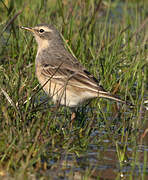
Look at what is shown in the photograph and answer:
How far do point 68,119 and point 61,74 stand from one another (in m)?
0.65

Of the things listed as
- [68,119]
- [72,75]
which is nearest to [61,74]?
[72,75]

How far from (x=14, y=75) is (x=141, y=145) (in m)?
1.97

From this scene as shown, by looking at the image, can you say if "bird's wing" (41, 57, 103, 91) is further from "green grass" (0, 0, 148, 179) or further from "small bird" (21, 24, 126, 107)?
"green grass" (0, 0, 148, 179)

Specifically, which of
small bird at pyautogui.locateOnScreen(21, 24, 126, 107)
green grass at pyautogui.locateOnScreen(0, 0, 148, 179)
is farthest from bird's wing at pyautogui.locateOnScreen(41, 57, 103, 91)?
green grass at pyautogui.locateOnScreen(0, 0, 148, 179)

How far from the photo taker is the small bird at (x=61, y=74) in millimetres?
6602

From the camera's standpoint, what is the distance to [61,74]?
704cm

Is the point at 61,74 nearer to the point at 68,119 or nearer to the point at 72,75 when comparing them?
the point at 72,75

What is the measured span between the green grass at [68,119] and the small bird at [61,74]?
0.17 metres

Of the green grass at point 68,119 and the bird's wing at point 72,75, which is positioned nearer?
the green grass at point 68,119

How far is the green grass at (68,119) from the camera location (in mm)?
5109

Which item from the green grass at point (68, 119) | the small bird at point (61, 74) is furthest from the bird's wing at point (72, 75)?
the green grass at point (68, 119)

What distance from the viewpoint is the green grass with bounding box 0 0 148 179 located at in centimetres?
511

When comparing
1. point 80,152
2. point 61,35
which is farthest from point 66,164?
point 61,35

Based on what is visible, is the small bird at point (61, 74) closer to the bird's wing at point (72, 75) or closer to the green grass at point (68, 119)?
the bird's wing at point (72, 75)
